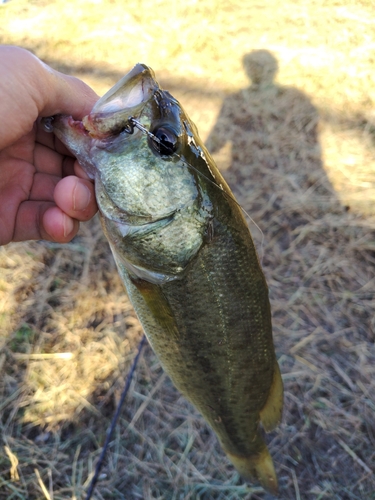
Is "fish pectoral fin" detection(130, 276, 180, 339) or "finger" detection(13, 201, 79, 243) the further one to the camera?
"finger" detection(13, 201, 79, 243)

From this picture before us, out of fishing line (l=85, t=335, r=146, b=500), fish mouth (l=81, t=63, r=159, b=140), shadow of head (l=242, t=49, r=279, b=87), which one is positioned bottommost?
fishing line (l=85, t=335, r=146, b=500)

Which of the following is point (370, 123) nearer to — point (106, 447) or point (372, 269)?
point (372, 269)

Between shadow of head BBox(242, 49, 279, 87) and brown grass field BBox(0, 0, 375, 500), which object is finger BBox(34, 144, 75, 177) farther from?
shadow of head BBox(242, 49, 279, 87)

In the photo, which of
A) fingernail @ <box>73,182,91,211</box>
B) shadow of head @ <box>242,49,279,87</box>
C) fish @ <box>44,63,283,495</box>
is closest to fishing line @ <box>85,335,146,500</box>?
fish @ <box>44,63,283,495</box>

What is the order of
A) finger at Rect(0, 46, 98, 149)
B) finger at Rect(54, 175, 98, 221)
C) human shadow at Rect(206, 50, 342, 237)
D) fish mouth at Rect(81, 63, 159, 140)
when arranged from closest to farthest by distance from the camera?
fish mouth at Rect(81, 63, 159, 140)
finger at Rect(0, 46, 98, 149)
finger at Rect(54, 175, 98, 221)
human shadow at Rect(206, 50, 342, 237)

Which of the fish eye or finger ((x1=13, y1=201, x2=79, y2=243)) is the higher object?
the fish eye

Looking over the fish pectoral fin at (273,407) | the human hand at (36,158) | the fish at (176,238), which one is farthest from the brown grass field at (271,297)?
the human hand at (36,158)

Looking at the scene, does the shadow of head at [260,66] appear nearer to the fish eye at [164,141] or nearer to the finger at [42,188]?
the finger at [42,188]
